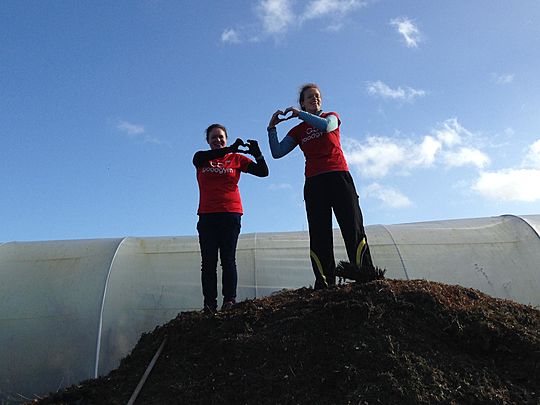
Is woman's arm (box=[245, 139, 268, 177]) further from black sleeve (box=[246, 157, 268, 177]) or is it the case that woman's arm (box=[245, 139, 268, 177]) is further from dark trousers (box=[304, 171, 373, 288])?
dark trousers (box=[304, 171, 373, 288])

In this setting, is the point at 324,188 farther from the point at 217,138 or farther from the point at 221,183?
the point at 217,138

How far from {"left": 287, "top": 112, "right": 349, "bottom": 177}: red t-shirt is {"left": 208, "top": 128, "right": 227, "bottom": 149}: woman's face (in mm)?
792

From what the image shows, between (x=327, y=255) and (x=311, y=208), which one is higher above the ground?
(x=311, y=208)

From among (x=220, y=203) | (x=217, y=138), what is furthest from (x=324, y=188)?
(x=217, y=138)

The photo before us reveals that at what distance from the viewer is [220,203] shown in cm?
441

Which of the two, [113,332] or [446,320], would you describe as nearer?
[446,320]

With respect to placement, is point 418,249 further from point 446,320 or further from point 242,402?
point 242,402

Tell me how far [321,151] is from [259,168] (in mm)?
745

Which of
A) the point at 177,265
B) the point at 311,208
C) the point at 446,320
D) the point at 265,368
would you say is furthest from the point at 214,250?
the point at 446,320

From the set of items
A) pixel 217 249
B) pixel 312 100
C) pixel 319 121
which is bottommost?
pixel 217 249

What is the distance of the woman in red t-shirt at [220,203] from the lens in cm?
427

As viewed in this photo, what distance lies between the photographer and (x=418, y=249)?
18.7 ft

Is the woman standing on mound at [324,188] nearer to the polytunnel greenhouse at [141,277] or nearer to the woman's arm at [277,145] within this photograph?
the woman's arm at [277,145]

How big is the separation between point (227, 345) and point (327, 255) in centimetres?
130
